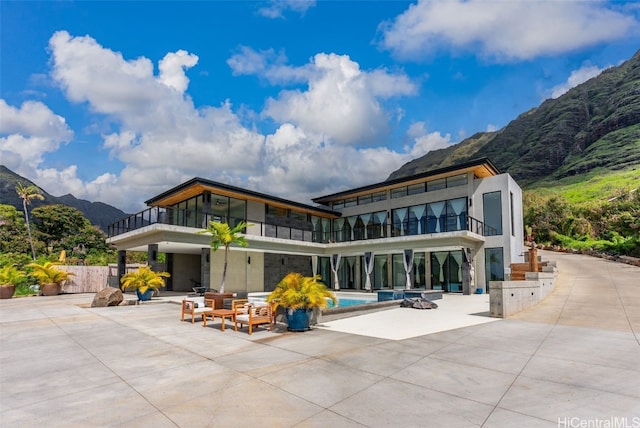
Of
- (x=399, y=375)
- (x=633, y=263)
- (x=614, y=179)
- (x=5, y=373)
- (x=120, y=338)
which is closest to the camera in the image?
(x=399, y=375)

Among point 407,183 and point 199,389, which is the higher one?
point 407,183

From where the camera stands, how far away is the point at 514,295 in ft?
41.5

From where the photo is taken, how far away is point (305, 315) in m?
10.1

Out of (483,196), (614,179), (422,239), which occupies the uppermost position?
(614,179)

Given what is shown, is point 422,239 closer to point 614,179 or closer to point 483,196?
point 483,196

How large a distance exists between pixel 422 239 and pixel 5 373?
842 inches

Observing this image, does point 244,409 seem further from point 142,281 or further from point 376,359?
point 142,281

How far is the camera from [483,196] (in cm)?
2436

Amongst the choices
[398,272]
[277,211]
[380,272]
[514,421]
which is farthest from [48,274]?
[514,421]

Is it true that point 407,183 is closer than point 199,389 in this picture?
No

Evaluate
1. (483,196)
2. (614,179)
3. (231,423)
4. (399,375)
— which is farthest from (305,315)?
Answer: (614,179)

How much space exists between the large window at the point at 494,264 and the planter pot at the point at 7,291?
28.7 m

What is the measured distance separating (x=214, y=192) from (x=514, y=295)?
689 inches

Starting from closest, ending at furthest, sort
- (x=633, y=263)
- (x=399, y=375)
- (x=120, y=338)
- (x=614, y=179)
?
(x=399, y=375) < (x=120, y=338) < (x=633, y=263) < (x=614, y=179)
